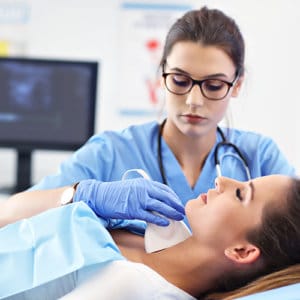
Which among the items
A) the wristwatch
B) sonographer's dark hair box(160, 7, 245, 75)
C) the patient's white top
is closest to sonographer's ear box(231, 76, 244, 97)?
sonographer's dark hair box(160, 7, 245, 75)

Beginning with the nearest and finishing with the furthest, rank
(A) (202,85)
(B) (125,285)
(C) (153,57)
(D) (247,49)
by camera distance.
Result: (B) (125,285) → (A) (202,85) → (D) (247,49) → (C) (153,57)

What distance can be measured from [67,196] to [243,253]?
0.42m

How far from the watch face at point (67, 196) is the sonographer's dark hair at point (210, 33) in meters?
0.47

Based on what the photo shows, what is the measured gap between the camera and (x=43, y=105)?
2.73 metres

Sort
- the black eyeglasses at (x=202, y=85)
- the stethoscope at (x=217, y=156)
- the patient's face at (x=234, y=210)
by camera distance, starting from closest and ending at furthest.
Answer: the patient's face at (x=234, y=210), the black eyeglasses at (x=202, y=85), the stethoscope at (x=217, y=156)

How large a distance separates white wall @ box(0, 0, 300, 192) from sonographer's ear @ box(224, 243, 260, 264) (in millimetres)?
1121

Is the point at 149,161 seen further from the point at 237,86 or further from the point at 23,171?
the point at 23,171

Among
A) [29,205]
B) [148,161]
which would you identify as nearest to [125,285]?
[29,205]

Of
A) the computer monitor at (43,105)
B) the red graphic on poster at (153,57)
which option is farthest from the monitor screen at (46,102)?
the red graphic on poster at (153,57)

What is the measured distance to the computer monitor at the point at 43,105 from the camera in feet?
8.84

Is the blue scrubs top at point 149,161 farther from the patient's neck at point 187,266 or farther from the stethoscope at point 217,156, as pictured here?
the patient's neck at point 187,266

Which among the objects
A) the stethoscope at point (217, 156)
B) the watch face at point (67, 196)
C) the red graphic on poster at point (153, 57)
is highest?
the red graphic on poster at point (153, 57)

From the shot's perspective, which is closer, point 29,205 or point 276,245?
point 276,245

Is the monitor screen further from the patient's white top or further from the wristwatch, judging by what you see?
the patient's white top
